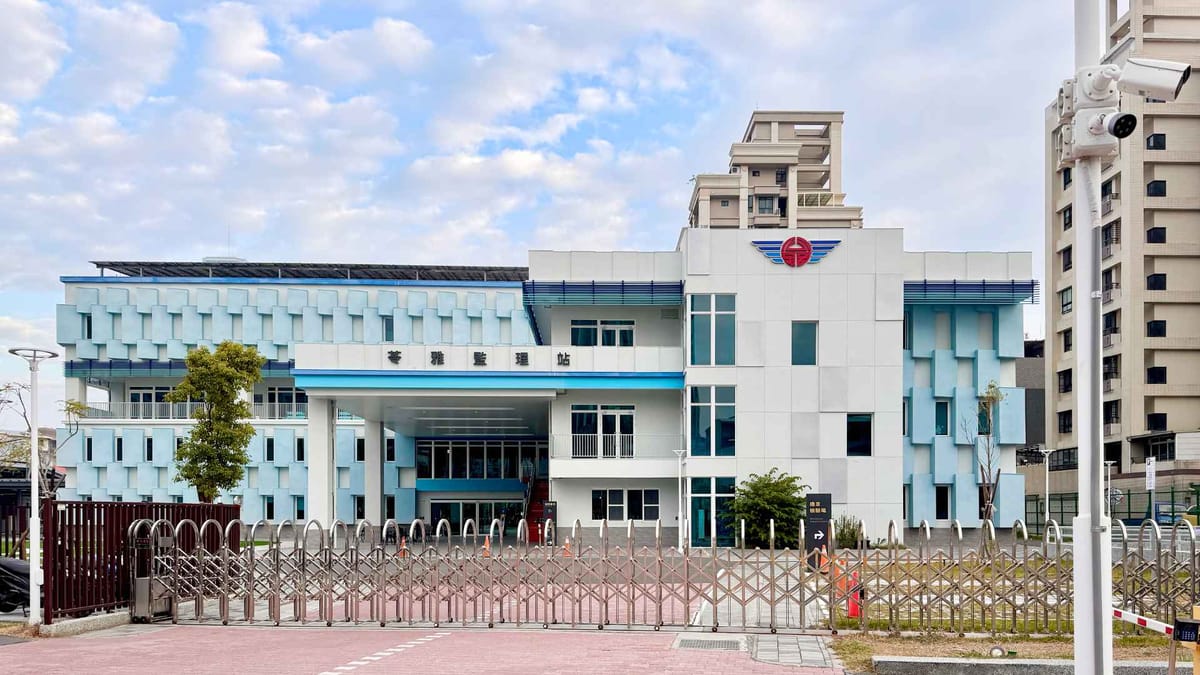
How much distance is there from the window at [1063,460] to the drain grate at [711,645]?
45769 mm

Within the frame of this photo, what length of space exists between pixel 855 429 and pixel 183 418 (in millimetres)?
37171

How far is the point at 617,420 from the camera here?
1426 inches

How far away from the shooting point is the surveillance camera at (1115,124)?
6.66 m

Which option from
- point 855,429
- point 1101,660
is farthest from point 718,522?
point 1101,660

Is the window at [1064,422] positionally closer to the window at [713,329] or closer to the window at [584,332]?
the window at [713,329]

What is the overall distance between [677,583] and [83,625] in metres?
7.84

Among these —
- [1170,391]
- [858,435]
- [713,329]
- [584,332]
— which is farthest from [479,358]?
[1170,391]

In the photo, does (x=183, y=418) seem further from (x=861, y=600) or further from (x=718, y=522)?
(x=861, y=600)

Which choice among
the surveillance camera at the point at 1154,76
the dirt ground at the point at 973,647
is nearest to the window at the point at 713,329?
the dirt ground at the point at 973,647

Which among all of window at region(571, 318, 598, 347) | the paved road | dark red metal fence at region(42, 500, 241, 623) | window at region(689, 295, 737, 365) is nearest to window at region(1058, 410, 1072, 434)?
window at region(689, 295, 737, 365)

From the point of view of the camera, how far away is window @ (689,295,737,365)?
112ft

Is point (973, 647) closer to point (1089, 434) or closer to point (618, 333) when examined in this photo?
point (1089, 434)

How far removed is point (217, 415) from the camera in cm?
3909

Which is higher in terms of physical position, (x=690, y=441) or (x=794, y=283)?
(x=794, y=283)
